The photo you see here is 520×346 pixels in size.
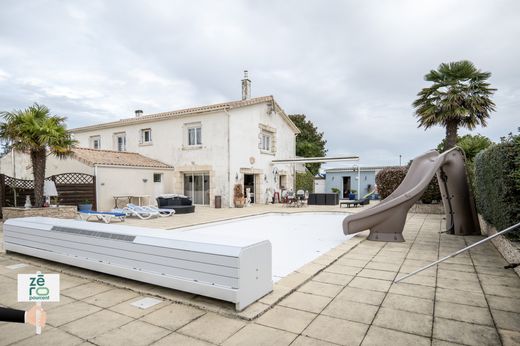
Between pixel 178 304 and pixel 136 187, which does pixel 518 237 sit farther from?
pixel 136 187

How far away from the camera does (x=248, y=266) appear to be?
3396 millimetres

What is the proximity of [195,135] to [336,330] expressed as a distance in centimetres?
1709

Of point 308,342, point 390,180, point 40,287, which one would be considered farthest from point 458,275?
point 390,180

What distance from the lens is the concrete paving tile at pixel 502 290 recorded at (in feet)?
12.6

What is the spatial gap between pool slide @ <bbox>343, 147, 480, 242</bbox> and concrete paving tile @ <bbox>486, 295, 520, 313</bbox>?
146 inches

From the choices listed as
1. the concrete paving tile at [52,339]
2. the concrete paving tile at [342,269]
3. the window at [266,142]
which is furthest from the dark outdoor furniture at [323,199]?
the concrete paving tile at [52,339]

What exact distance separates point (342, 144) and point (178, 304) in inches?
1286

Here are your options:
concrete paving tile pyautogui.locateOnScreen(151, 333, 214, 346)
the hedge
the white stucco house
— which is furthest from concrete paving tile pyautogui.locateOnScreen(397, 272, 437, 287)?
the white stucco house

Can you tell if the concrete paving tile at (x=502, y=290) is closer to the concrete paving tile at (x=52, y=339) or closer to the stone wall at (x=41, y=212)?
the concrete paving tile at (x=52, y=339)

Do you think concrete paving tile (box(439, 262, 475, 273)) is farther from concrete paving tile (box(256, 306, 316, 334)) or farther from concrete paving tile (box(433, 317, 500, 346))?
concrete paving tile (box(256, 306, 316, 334))

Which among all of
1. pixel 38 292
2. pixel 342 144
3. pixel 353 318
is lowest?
pixel 353 318

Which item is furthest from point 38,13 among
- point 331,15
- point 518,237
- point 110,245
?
point 518,237

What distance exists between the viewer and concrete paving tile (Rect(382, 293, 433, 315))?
3.44m

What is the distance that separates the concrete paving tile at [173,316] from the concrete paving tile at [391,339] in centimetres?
180
